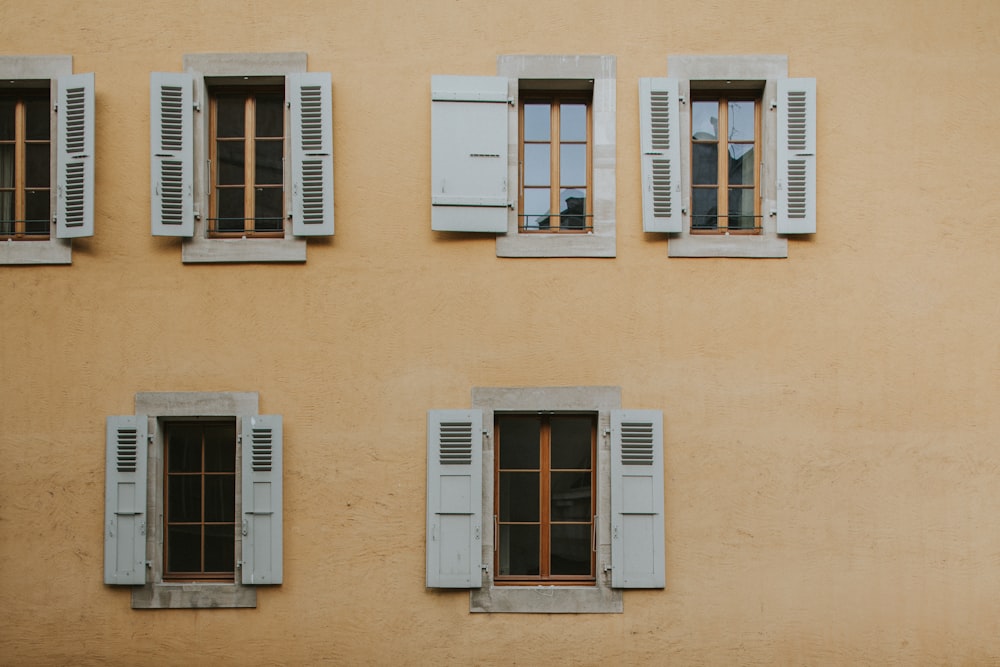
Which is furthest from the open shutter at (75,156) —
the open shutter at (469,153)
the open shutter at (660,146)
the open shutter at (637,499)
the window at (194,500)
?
the open shutter at (637,499)

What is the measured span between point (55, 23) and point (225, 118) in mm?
1481

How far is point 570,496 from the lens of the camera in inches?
307

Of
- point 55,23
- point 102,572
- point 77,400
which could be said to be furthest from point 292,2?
point 102,572

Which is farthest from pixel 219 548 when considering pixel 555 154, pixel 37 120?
pixel 555 154

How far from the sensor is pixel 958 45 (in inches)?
306

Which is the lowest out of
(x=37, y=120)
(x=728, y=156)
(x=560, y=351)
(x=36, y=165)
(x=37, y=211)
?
(x=560, y=351)

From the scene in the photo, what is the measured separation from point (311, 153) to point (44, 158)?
2228 millimetres

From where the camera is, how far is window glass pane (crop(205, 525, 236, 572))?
25.4ft

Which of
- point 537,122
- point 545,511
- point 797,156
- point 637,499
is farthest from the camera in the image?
point 537,122

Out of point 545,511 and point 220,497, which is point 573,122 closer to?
point 545,511

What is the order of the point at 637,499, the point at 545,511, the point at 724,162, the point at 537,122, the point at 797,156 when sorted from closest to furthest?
the point at 637,499 → the point at 797,156 → the point at 545,511 → the point at 724,162 → the point at 537,122

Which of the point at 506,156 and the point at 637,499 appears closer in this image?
the point at 637,499

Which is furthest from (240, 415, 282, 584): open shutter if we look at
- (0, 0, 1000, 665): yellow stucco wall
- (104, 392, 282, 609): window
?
(0, 0, 1000, 665): yellow stucco wall

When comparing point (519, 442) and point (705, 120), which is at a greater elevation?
point (705, 120)
